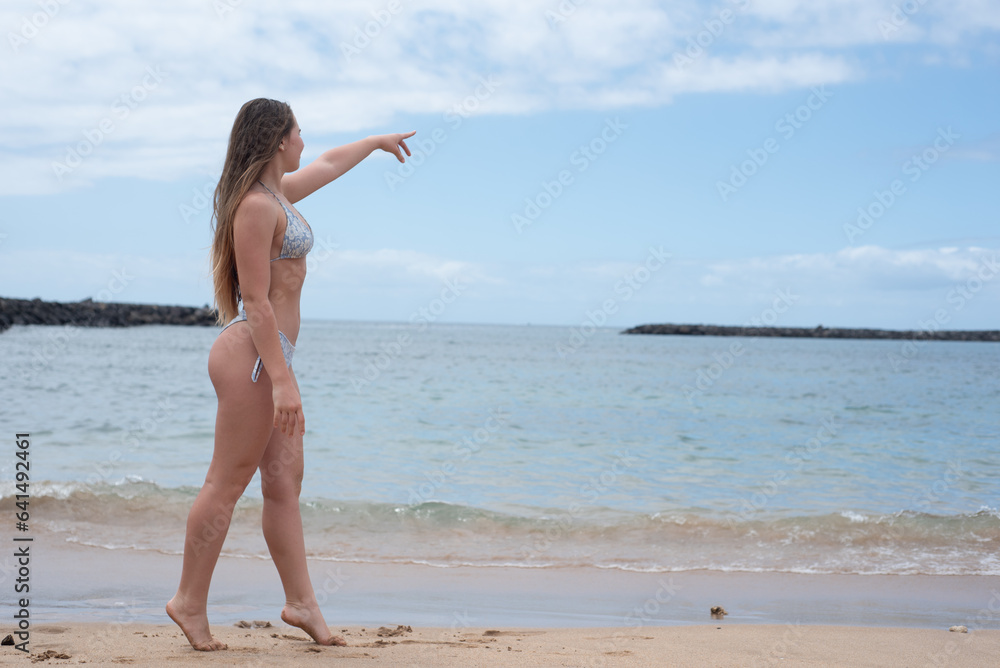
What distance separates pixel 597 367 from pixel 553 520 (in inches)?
930

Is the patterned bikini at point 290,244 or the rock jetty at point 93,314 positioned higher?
the rock jetty at point 93,314

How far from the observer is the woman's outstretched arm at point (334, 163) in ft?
9.91

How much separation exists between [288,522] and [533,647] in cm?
A: 110

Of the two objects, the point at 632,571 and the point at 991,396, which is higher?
the point at 991,396

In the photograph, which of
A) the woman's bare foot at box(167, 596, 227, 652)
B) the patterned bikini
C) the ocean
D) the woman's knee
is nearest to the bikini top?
the patterned bikini

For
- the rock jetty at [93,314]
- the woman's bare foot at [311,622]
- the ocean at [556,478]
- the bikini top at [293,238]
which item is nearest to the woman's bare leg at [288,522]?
the woman's bare foot at [311,622]

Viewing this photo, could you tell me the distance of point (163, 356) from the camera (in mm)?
28000

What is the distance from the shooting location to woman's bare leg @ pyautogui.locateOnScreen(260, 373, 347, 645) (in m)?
2.82

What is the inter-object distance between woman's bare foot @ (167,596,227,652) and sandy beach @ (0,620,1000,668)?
0.13 feet

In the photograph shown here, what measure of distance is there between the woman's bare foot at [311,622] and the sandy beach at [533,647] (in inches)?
1.6

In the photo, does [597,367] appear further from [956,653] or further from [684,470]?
[956,653]

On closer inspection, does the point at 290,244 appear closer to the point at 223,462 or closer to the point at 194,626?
the point at 223,462

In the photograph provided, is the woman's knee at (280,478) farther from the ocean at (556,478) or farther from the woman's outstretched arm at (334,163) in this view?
Result: the ocean at (556,478)

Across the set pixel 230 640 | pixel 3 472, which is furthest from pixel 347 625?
pixel 3 472
